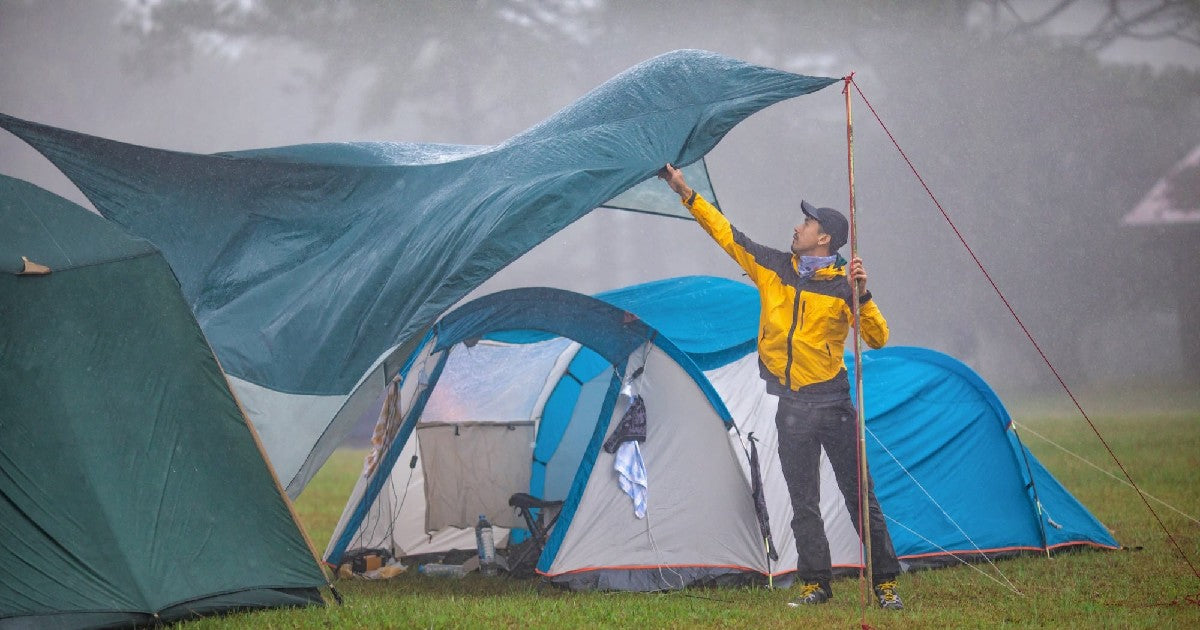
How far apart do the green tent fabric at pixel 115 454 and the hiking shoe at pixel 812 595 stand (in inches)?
78.3

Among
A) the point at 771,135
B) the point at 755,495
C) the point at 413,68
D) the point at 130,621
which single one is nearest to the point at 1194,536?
A: the point at 755,495

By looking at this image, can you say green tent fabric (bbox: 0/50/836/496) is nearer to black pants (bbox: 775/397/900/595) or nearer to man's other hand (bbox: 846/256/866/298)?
man's other hand (bbox: 846/256/866/298)

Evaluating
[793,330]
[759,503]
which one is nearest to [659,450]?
[759,503]

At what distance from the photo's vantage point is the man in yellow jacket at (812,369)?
4727mm

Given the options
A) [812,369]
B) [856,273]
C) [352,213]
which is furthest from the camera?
[352,213]

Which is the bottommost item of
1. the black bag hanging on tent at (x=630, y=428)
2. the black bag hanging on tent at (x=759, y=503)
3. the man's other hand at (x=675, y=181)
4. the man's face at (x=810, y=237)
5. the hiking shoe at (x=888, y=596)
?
the hiking shoe at (x=888, y=596)

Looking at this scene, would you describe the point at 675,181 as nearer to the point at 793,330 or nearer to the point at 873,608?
the point at 793,330

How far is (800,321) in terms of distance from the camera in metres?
4.83

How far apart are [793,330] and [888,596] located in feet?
3.79

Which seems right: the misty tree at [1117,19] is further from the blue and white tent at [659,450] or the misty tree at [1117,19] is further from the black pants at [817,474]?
the black pants at [817,474]

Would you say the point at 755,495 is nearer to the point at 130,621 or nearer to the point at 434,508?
the point at 434,508

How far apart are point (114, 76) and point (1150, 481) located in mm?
22690

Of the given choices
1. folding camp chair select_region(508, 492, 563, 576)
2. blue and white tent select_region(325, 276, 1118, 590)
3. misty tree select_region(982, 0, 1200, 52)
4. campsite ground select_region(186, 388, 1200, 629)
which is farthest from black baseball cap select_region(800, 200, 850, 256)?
misty tree select_region(982, 0, 1200, 52)

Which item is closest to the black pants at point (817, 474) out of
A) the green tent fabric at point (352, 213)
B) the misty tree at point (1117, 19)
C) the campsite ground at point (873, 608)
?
the campsite ground at point (873, 608)
